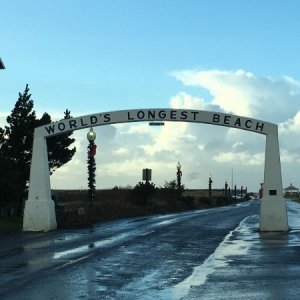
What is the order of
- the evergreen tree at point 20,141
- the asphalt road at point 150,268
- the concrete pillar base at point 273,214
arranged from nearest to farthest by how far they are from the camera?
1. the asphalt road at point 150,268
2. the concrete pillar base at point 273,214
3. the evergreen tree at point 20,141

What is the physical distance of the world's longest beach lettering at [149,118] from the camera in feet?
79.8

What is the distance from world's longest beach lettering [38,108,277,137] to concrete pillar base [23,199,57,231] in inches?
124

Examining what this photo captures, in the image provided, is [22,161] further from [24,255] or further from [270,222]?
[24,255]

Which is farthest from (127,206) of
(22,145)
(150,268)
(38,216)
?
(150,268)

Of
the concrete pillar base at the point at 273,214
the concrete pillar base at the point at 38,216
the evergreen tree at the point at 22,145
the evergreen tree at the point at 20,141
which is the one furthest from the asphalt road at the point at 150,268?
the evergreen tree at the point at 20,141

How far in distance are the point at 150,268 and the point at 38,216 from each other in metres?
13.6

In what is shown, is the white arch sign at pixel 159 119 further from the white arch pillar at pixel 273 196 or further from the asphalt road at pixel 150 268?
the asphalt road at pixel 150 268

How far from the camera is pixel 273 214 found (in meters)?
23.5

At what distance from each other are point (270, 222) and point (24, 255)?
40.0ft

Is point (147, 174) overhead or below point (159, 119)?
below

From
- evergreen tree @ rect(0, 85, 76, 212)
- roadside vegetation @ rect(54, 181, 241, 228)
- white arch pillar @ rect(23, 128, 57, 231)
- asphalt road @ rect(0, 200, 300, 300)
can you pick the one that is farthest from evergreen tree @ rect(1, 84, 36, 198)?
asphalt road @ rect(0, 200, 300, 300)

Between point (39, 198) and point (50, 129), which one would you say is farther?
point (50, 129)

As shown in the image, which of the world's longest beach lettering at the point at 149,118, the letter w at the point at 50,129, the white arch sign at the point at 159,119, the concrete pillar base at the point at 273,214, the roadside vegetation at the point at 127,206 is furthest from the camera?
the roadside vegetation at the point at 127,206

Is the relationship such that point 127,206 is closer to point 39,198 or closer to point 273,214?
point 39,198
